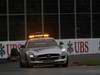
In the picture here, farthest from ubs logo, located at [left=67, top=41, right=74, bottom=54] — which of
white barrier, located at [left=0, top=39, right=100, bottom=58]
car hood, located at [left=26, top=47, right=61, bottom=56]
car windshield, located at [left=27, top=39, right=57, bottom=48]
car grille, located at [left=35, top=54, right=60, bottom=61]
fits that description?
car grille, located at [left=35, top=54, right=60, bottom=61]

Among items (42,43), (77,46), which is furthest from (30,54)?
(77,46)

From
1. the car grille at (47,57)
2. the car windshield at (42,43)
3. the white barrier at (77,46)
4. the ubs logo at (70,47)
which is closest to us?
the car grille at (47,57)

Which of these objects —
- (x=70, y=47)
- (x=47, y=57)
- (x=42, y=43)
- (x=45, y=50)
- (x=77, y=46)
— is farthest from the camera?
(x=77, y=46)

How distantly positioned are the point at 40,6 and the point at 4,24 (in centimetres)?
321

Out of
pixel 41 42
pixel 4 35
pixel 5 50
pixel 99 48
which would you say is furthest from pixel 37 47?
pixel 4 35

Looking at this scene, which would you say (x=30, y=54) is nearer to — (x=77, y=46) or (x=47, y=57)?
(x=47, y=57)

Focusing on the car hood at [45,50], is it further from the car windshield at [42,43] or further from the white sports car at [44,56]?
the car windshield at [42,43]

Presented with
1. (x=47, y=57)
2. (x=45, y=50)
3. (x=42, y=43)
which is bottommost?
(x=47, y=57)

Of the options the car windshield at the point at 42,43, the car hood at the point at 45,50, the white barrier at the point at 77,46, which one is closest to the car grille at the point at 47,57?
the car hood at the point at 45,50

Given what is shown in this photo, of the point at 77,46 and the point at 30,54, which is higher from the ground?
the point at 30,54

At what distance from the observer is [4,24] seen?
43219 mm

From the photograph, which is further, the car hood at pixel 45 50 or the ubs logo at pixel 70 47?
the ubs logo at pixel 70 47

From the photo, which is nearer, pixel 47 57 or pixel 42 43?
pixel 47 57

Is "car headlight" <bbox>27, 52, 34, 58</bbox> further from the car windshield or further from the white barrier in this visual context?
the white barrier
